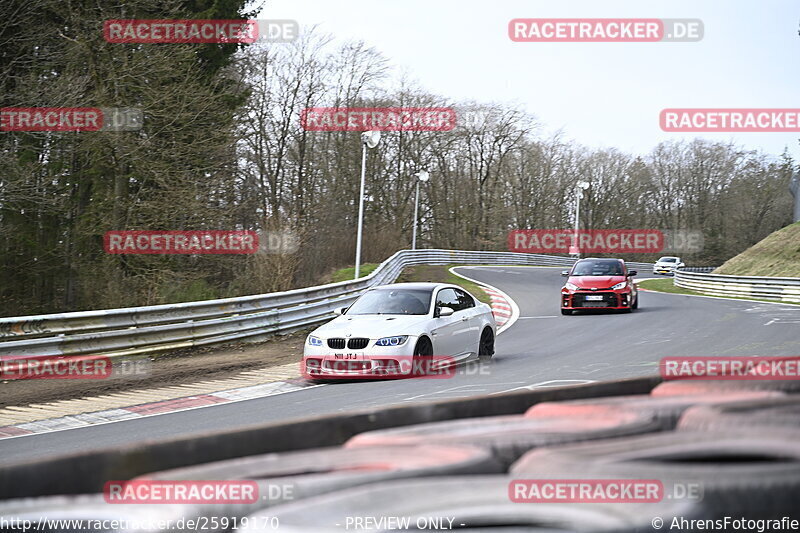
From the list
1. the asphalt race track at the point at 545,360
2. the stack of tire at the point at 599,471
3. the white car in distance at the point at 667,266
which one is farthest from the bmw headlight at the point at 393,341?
the white car in distance at the point at 667,266

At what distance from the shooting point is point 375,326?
12.3 meters

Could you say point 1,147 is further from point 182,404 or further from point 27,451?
point 27,451

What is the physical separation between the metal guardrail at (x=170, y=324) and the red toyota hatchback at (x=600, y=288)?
6371mm

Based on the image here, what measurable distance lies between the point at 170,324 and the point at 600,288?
13.0m

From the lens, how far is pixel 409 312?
1300 cm

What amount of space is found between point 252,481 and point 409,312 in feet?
37.3

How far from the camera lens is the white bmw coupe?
474 inches

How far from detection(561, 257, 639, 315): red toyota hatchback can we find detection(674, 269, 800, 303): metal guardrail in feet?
30.9

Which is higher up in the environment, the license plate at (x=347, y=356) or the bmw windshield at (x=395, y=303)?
the bmw windshield at (x=395, y=303)

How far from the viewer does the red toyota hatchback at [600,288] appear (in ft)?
77.3

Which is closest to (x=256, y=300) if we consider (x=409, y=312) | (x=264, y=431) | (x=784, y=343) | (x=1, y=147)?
(x=409, y=312)

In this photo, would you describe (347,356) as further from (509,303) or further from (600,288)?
(509,303)

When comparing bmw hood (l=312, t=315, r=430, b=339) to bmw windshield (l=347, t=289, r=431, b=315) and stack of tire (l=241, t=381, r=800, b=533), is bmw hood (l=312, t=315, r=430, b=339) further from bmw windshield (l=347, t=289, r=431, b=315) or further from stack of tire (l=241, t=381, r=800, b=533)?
stack of tire (l=241, t=381, r=800, b=533)

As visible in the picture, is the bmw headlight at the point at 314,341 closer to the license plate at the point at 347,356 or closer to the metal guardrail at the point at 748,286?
the license plate at the point at 347,356
